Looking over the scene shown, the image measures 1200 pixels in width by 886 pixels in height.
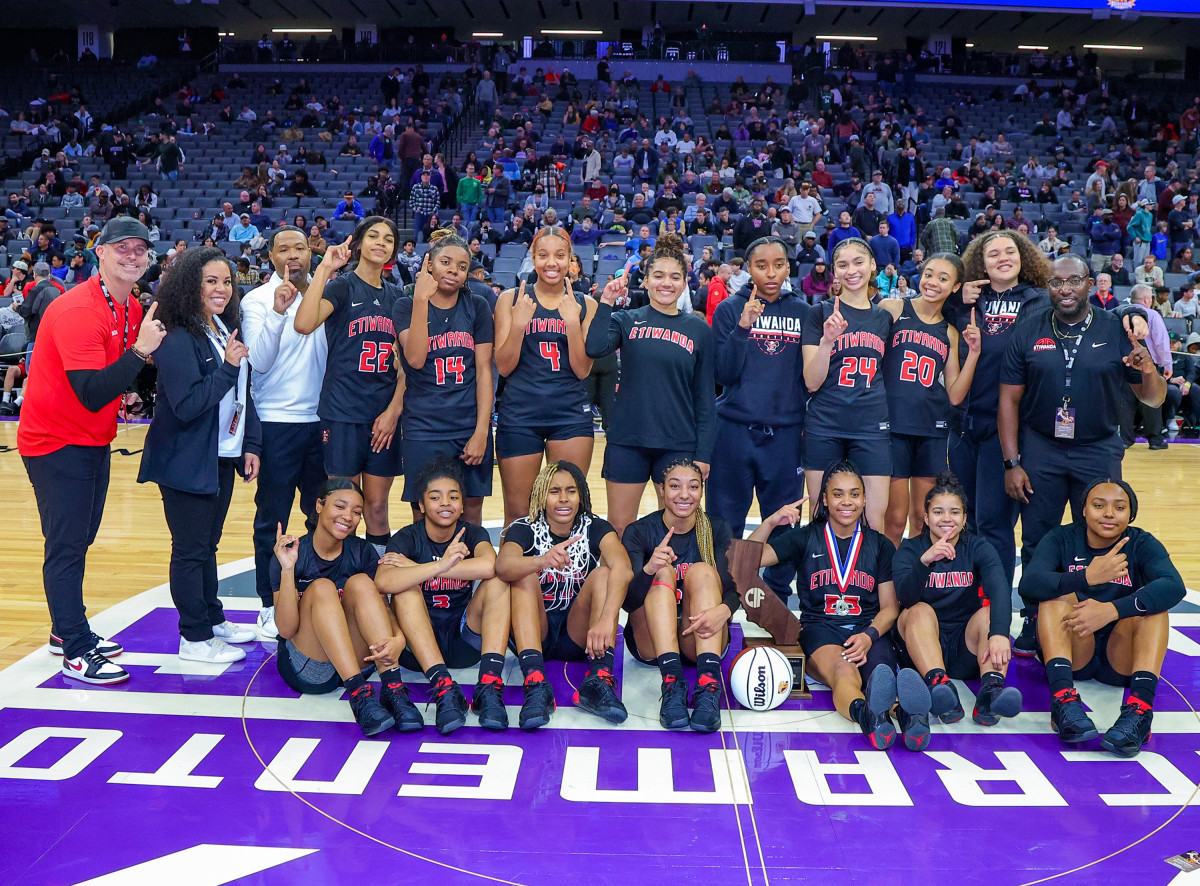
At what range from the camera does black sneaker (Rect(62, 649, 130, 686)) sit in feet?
12.8

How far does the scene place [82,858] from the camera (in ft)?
8.93

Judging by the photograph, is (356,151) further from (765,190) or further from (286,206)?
(765,190)

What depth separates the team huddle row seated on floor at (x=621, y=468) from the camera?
12.1 feet

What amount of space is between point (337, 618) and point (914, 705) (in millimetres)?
1999

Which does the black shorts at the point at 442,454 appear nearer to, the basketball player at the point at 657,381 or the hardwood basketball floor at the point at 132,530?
the basketball player at the point at 657,381

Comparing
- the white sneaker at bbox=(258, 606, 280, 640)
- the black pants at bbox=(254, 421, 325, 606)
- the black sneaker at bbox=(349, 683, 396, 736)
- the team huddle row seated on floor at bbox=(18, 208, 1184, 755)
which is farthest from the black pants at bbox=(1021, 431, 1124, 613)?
the white sneaker at bbox=(258, 606, 280, 640)

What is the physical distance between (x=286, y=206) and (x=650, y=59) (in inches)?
438

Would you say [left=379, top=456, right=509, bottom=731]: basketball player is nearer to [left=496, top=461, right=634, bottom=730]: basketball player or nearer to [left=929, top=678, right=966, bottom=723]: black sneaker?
[left=496, top=461, right=634, bottom=730]: basketball player

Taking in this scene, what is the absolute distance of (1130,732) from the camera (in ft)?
11.2

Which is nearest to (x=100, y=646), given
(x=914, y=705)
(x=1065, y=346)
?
(x=914, y=705)

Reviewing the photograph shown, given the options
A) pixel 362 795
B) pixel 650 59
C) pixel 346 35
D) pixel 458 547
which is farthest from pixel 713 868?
pixel 346 35

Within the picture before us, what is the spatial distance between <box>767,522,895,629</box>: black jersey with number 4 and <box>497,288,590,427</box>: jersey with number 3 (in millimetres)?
1091

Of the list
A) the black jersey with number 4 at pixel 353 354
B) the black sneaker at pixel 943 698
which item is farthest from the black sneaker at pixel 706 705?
the black jersey with number 4 at pixel 353 354

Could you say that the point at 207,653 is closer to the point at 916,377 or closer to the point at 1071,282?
the point at 916,377
